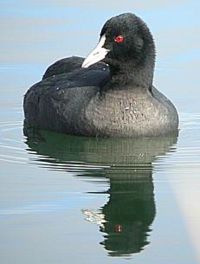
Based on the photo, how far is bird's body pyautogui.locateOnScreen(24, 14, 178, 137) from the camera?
406 inches

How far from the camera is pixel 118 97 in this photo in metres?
10.5

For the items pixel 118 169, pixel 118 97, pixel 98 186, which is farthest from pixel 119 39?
pixel 98 186

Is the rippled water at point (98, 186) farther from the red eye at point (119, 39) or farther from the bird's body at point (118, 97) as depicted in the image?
the red eye at point (119, 39)

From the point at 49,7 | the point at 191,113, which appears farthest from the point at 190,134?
the point at 49,7

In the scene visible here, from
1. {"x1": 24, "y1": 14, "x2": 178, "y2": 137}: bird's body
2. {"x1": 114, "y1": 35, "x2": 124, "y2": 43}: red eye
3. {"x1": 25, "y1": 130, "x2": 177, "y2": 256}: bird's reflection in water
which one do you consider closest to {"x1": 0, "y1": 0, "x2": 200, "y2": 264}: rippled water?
{"x1": 25, "y1": 130, "x2": 177, "y2": 256}: bird's reflection in water

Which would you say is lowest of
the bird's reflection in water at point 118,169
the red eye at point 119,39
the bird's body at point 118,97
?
the bird's reflection in water at point 118,169

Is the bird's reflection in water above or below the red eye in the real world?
below

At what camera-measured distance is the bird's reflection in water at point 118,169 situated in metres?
7.33

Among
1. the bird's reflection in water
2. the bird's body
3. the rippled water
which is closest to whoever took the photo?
the rippled water

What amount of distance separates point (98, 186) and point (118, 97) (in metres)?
2.11

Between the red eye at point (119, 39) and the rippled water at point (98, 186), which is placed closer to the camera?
the rippled water at point (98, 186)

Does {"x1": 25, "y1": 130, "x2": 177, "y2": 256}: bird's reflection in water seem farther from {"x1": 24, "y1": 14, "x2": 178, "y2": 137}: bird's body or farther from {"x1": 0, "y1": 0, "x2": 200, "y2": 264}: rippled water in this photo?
{"x1": 24, "y1": 14, "x2": 178, "y2": 137}: bird's body

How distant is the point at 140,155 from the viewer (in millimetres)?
9586

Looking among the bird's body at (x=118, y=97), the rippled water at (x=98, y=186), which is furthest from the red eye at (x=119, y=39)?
the rippled water at (x=98, y=186)
